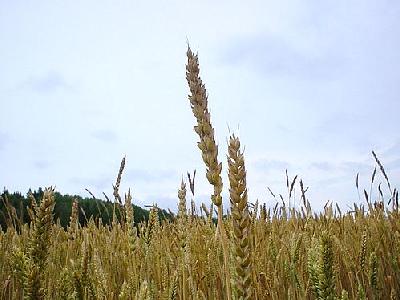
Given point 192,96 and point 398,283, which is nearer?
point 192,96

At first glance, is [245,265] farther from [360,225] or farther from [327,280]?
[360,225]

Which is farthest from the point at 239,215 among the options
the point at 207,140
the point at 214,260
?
the point at 214,260

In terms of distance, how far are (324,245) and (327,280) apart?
13 centimetres

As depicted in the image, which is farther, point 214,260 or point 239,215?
point 214,260

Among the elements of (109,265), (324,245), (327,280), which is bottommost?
(327,280)

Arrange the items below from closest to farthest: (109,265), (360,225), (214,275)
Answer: (214,275)
(109,265)
(360,225)

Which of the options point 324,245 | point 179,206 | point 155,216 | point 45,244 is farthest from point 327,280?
point 155,216

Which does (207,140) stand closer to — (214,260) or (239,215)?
(239,215)

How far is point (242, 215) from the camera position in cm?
112

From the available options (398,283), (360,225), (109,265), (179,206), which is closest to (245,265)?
(179,206)

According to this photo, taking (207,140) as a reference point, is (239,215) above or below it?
below

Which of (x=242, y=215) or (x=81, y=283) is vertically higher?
(x=242, y=215)

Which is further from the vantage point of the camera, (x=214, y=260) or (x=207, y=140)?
(x=214, y=260)

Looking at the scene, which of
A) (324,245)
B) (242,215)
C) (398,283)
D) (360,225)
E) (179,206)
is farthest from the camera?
(360,225)
